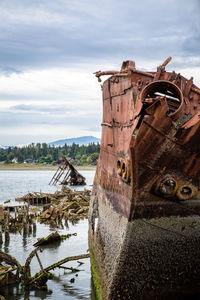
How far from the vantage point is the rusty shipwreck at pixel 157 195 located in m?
5.74

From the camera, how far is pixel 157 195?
6.04 m

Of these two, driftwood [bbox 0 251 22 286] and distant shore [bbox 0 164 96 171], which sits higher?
driftwood [bbox 0 251 22 286]

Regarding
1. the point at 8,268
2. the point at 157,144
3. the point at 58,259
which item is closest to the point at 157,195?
the point at 157,144

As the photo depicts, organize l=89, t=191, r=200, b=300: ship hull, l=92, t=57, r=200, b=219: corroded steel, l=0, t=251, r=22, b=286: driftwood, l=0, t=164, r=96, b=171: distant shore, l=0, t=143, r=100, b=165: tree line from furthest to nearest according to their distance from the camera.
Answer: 1. l=0, t=143, r=100, b=165: tree line
2. l=0, t=164, r=96, b=171: distant shore
3. l=0, t=251, r=22, b=286: driftwood
4. l=89, t=191, r=200, b=300: ship hull
5. l=92, t=57, r=200, b=219: corroded steel

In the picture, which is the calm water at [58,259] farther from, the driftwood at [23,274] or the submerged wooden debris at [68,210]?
the submerged wooden debris at [68,210]

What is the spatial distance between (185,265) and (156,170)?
5.71 ft

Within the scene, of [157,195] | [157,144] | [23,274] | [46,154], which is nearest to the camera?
[157,144]

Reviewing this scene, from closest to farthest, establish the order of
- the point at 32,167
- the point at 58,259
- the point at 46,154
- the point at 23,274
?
the point at 23,274, the point at 58,259, the point at 32,167, the point at 46,154

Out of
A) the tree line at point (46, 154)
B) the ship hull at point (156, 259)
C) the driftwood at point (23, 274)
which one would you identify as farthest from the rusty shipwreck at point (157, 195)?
the tree line at point (46, 154)

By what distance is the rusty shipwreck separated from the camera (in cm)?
574

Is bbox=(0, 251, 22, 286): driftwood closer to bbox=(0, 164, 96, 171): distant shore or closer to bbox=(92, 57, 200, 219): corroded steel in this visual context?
bbox=(92, 57, 200, 219): corroded steel

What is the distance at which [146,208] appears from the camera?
6.02 meters

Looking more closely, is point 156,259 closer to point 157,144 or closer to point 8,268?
point 157,144

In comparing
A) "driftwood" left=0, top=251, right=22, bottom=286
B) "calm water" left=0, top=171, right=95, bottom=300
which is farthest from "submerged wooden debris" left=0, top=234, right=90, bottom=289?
"calm water" left=0, top=171, right=95, bottom=300
